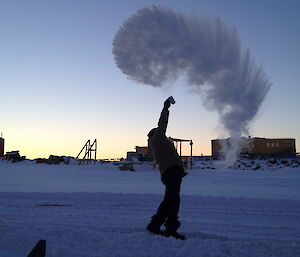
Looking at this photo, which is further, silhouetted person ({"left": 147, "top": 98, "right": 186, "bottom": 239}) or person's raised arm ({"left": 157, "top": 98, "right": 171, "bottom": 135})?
person's raised arm ({"left": 157, "top": 98, "right": 171, "bottom": 135})

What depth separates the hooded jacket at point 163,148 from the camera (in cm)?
470

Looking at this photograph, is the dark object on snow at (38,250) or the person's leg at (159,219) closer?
the dark object on snow at (38,250)

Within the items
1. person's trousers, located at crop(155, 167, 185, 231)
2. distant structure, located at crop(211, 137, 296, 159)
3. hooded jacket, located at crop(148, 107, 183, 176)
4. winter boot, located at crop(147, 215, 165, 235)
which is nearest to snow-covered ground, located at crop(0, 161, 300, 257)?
winter boot, located at crop(147, 215, 165, 235)

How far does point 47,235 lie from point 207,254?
2.10 metres

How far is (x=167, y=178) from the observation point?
4.65 metres

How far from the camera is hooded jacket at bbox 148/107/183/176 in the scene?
470 centimetres

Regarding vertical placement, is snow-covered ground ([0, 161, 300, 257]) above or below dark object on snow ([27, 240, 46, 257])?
below

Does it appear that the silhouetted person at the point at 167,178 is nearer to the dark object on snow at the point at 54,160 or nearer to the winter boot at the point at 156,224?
the winter boot at the point at 156,224

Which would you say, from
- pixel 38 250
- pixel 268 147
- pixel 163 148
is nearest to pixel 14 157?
pixel 268 147

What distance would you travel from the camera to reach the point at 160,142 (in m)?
4.80

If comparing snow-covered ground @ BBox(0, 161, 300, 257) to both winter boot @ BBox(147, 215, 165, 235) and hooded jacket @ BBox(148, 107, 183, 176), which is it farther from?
Answer: hooded jacket @ BBox(148, 107, 183, 176)

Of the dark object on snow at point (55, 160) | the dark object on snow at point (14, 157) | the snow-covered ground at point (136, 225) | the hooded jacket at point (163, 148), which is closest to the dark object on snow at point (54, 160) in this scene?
the dark object on snow at point (55, 160)

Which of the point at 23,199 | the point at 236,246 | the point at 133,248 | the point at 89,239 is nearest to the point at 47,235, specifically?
the point at 89,239

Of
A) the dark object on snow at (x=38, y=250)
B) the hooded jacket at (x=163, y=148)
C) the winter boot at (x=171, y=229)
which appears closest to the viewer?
the dark object on snow at (x=38, y=250)
